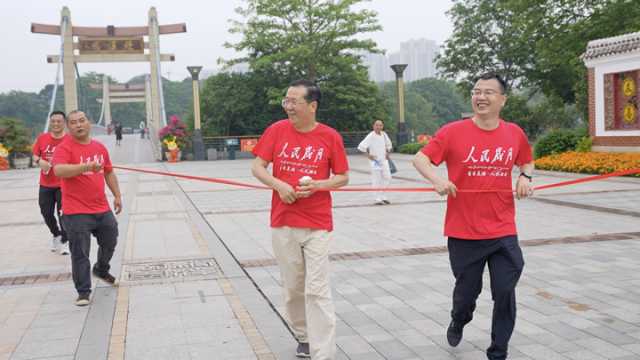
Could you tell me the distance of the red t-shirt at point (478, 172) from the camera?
3709 mm

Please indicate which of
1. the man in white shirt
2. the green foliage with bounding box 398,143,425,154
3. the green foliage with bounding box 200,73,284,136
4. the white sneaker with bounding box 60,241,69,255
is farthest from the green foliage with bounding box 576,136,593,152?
the green foliage with bounding box 200,73,284,136

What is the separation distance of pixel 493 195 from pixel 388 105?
35427 millimetres

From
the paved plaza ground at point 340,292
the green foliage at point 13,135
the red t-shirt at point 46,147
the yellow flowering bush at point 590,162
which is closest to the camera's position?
the paved plaza ground at point 340,292

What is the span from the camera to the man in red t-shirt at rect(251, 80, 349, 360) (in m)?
3.76

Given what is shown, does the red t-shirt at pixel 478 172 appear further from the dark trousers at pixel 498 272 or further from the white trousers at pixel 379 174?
the white trousers at pixel 379 174

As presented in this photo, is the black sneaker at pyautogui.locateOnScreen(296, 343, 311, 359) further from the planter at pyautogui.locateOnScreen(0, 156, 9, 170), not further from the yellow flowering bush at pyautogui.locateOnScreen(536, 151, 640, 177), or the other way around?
the planter at pyautogui.locateOnScreen(0, 156, 9, 170)

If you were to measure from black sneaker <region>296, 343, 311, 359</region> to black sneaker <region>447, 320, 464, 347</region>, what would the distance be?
2.95 ft

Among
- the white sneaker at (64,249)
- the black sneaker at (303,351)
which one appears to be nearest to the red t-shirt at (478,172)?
the black sneaker at (303,351)

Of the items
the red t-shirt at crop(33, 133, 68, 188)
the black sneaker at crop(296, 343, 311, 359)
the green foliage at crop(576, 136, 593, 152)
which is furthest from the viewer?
the green foliage at crop(576, 136, 593, 152)

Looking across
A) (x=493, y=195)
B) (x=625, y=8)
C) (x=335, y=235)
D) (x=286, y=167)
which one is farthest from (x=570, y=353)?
(x=625, y=8)

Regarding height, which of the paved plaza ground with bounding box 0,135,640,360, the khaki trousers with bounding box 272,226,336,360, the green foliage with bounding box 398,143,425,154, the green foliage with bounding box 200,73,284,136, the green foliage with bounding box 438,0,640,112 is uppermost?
the green foliage with bounding box 438,0,640,112

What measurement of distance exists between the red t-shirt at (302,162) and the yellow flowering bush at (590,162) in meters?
13.7

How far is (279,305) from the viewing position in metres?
5.31

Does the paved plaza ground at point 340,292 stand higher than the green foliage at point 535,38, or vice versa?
the green foliage at point 535,38
